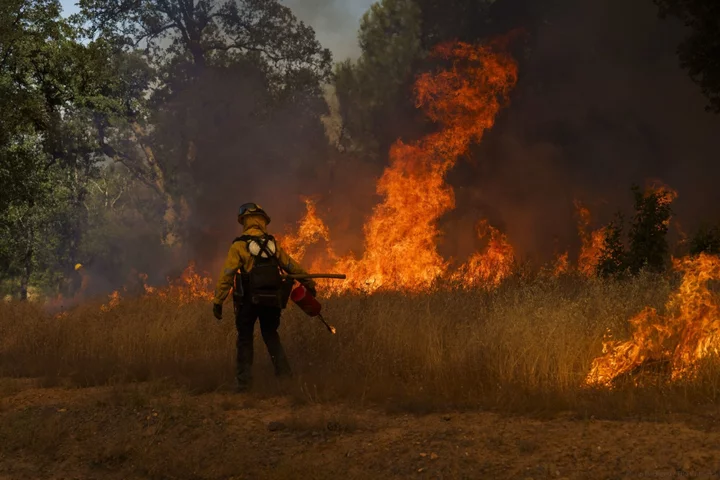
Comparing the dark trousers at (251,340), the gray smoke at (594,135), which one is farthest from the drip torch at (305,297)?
the gray smoke at (594,135)

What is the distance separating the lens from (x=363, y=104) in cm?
2961

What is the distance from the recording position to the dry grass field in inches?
184

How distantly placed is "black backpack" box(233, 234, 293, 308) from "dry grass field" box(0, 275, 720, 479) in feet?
3.04

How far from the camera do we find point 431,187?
17109 mm

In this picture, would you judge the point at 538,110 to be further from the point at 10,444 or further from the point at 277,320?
the point at 10,444

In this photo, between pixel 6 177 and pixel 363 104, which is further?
pixel 363 104

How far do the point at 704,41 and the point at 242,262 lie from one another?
10569mm

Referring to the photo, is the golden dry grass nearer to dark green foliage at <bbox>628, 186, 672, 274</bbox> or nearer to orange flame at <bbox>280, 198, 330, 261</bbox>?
dark green foliage at <bbox>628, 186, 672, 274</bbox>

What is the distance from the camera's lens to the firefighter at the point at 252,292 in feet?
23.1

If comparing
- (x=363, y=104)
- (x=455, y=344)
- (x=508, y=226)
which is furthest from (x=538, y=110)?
(x=455, y=344)

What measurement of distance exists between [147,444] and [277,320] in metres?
2.37

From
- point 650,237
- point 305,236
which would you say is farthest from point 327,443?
point 305,236

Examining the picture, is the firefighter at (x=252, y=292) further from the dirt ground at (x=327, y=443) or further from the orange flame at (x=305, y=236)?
the orange flame at (x=305, y=236)

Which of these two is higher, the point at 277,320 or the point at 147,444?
the point at 277,320
